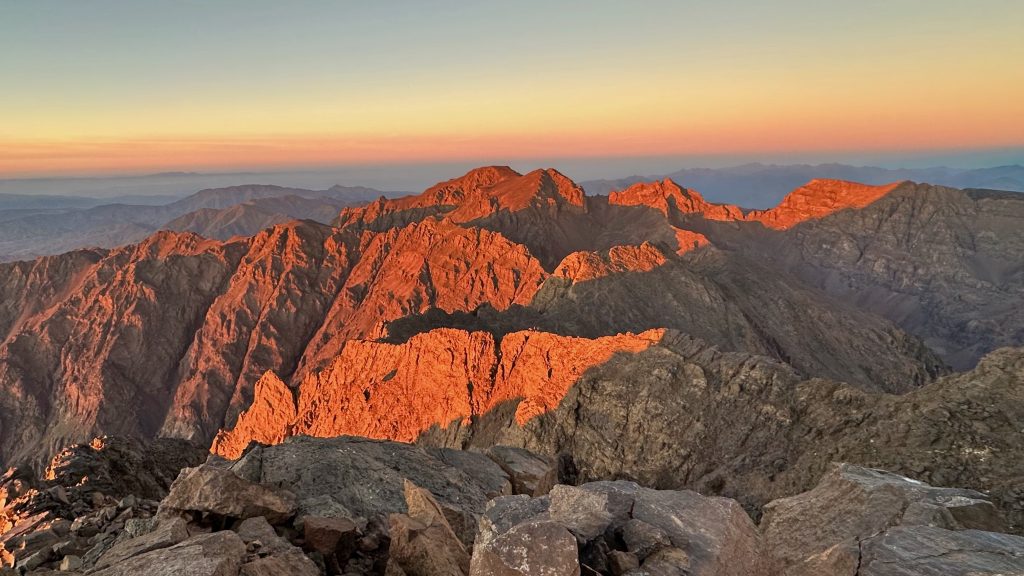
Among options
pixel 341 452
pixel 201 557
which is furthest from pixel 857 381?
pixel 201 557

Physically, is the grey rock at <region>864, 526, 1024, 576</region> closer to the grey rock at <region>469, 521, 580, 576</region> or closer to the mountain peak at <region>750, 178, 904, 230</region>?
the grey rock at <region>469, 521, 580, 576</region>

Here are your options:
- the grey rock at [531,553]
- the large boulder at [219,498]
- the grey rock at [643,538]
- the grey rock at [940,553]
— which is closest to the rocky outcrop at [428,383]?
the grey rock at [940,553]

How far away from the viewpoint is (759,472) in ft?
107

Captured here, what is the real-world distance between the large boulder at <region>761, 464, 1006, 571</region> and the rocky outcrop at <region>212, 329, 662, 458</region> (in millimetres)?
35030

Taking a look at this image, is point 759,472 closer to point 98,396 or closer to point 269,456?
point 269,456

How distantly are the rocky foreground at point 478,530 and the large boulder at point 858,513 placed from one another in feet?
0.12

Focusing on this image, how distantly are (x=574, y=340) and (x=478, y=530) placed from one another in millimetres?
44222

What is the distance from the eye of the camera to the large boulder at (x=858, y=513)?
32.6 ft

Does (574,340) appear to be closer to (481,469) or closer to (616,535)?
(481,469)

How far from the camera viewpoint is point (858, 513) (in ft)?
35.2

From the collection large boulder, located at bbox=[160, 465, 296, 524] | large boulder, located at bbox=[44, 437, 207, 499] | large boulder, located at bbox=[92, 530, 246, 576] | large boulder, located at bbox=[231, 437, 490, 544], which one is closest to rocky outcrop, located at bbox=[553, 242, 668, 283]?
large boulder, located at bbox=[44, 437, 207, 499]

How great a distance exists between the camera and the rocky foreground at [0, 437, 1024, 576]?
8.03 meters

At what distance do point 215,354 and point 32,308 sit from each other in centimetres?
6639

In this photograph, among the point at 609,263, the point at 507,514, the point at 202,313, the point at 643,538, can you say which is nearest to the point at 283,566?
the point at 507,514
